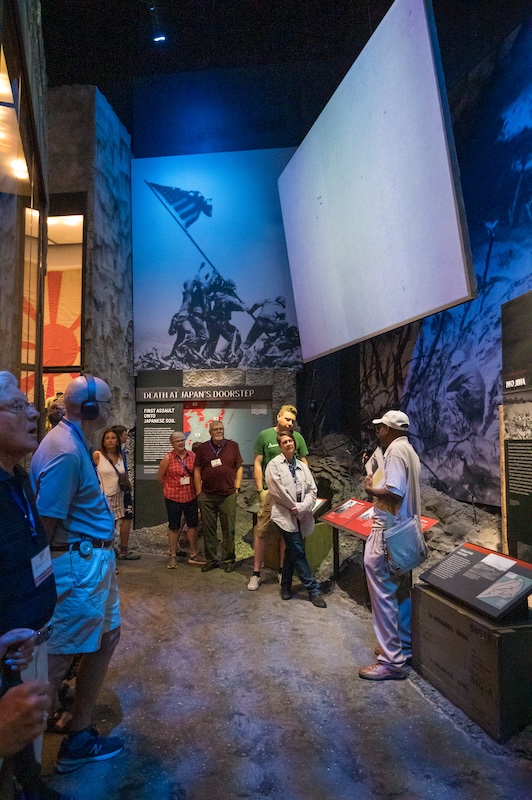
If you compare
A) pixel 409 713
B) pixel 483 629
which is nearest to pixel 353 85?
pixel 483 629

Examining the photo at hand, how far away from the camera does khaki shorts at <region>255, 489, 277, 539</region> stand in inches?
217

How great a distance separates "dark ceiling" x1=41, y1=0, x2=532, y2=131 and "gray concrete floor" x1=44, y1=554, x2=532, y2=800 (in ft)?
27.8

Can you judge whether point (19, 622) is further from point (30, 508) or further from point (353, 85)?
point (353, 85)

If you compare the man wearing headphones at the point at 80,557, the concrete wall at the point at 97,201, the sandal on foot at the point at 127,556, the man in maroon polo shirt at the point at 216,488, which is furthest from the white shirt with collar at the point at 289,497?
the concrete wall at the point at 97,201

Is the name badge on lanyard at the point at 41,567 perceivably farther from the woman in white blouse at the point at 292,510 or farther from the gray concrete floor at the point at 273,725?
the woman in white blouse at the point at 292,510

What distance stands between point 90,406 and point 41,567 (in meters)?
1.08

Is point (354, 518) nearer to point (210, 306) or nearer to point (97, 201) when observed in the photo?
point (210, 306)

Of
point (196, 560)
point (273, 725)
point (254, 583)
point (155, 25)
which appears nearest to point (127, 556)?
point (196, 560)

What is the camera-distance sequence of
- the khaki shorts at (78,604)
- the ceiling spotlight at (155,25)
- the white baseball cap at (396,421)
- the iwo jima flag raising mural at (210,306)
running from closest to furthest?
1. the khaki shorts at (78,604)
2. the white baseball cap at (396,421)
3. the ceiling spotlight at (155,25)
4. the iwo jima flag raising mural at (210,306)

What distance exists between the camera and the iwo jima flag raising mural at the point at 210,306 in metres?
9.11

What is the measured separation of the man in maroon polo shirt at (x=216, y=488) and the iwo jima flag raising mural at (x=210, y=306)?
305 centimetres

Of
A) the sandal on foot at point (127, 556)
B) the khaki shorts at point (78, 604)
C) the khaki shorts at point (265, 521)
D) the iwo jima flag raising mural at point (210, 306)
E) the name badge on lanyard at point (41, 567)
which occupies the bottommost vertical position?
the sandal on foot at point (127, 556)

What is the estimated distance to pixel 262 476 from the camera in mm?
6125

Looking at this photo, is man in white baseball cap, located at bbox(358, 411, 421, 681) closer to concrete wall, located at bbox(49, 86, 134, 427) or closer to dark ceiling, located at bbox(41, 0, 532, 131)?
concrete wall, located at bbox(49, 86, 134, 427)
